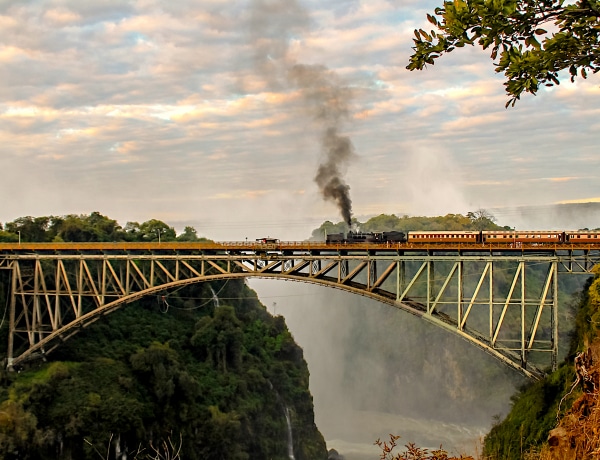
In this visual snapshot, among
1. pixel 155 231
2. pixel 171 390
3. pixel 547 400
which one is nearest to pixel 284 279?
pixel 547 400

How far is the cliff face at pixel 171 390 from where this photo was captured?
138 feet

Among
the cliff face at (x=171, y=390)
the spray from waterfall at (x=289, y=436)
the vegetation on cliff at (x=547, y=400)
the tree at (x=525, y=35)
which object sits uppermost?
the tree at (x=525, y=35)

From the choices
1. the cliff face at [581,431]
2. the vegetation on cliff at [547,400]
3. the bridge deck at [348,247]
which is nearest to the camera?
the cliff face at [581,431]

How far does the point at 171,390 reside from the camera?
47844 millimetres

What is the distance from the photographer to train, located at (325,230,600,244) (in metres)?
34.6

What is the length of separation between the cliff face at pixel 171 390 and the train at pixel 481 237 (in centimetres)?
1578

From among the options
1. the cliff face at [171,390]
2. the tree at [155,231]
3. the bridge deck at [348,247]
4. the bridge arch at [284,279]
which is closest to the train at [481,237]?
the bridge deck at [348,247]

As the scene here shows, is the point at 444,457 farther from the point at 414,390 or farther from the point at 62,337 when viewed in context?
the point at 414,390

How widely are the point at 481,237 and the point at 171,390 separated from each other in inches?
970

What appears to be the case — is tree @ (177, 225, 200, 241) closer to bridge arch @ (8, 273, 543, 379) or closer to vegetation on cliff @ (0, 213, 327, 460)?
vegetation on cliff @ (0, 213, 327, 460)

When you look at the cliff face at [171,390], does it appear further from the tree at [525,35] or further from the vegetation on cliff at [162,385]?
the tree at [525,35]

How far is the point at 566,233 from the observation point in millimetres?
34812

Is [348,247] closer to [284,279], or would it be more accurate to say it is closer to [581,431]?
[284,279]

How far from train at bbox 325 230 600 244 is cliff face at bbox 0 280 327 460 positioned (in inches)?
621
